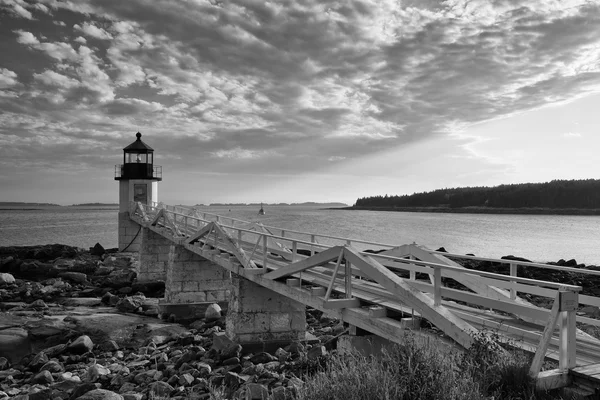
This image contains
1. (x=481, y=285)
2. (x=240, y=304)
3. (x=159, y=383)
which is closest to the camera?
(x=481, y=285)

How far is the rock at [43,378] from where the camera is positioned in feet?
35.8

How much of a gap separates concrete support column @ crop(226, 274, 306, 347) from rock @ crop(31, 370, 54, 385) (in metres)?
4.09

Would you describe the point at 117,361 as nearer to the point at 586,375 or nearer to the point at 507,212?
the point at 586,375

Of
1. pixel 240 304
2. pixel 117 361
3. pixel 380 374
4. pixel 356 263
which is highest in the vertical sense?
pixel 356 263

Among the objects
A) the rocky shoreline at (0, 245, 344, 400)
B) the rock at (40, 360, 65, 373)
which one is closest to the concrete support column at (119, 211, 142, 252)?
the rocky shoreline at (0, 245, 344, 400)

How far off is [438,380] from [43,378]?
32.7ft

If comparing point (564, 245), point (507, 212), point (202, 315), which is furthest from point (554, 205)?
point (202, 315)

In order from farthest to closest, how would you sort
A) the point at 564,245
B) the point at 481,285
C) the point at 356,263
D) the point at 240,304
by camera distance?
the point at 564,245, the point at 240,304, the point at 481,285, the point at 356,263

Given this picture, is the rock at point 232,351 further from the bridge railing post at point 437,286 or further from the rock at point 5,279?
the rock at point 5,279

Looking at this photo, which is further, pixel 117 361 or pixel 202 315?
pixel 202 315

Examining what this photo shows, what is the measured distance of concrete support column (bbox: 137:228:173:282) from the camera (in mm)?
24416

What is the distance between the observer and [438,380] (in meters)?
4.32

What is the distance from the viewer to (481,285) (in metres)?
8.12

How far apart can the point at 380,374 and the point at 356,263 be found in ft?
9.79
